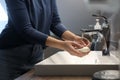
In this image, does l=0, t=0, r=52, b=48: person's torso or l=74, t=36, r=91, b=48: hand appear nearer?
l=74, t=36, r=91, b=48: hand

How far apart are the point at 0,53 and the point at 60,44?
0.46 meters

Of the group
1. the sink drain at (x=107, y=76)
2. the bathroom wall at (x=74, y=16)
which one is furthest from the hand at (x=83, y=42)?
the bathroom wall at (x=74, y=16)

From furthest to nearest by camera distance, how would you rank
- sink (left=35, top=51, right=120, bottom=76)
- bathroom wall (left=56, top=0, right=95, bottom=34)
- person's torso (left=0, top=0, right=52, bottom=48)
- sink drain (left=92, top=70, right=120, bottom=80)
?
bathroom wall (left=56, top=0, right=95, bottom=34) < person's torso (left=0, top=0, right=52, bottom=48) < sink (left=35, top=51, right=120, bottom=76) < sink drain (left=92, top=70, right=120, bottom=80)

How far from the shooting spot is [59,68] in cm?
128

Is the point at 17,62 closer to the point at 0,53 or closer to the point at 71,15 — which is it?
the point at 0,53

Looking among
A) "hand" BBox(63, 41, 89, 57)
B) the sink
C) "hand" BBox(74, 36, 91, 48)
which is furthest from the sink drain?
"hand" BBox(74, 36, 91, 48)

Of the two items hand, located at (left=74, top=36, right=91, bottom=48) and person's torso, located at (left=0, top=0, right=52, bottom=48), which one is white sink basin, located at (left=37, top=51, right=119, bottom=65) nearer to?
hand, located at (left=74, top=36, right=91, bottom=48)

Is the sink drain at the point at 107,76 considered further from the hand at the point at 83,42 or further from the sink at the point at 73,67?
the hand at the point at 83,42

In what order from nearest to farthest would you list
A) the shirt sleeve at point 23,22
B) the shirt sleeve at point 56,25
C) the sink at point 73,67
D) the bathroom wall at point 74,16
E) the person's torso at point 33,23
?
1. the sink at point 73,67
2. the shirt sleeve at point 23,22
3. the person's torso at point 33,23
4. the shirt sleeve at point 56,25
5. the bathroom wall at point 74,16

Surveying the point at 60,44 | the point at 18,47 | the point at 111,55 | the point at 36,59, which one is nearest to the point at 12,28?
the point at 18,47

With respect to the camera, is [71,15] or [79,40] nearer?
[79,40]

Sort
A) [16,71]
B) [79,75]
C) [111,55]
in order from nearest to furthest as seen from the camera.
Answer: [79,75] → [111,55] → [16,71]

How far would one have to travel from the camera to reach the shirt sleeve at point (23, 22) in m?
1.45

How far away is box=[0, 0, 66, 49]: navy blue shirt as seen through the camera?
147cm
